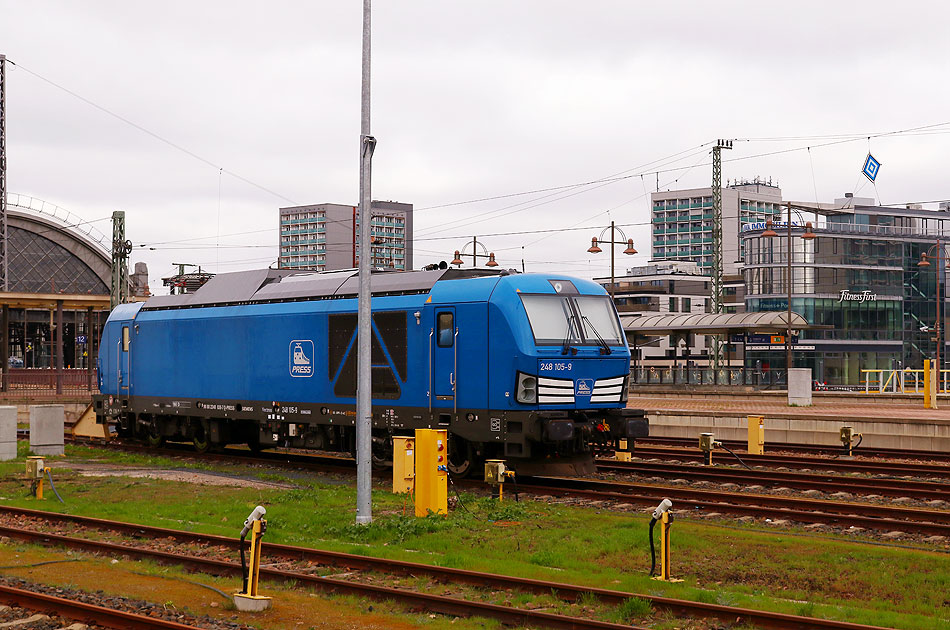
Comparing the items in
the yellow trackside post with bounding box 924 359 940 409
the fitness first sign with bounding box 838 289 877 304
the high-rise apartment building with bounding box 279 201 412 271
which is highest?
the high-rise apartment building with bounding box 279 201 412 271

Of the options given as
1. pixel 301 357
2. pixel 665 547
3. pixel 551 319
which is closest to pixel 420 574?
pixel 665 547

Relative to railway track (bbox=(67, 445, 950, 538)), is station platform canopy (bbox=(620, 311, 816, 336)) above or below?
above

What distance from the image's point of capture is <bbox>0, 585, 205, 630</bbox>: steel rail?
9.80 meters

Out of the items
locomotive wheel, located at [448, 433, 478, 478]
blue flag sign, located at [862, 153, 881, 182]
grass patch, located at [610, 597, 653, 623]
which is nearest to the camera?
grass patch, located at [610, 597, 653, 623]

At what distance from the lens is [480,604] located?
10.4 metres

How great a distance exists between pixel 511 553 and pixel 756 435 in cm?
1495

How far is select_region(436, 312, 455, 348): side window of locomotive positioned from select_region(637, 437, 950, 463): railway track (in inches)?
379

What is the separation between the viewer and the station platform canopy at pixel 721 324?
49.3m

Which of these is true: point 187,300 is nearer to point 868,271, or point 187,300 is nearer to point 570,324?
point 570,324

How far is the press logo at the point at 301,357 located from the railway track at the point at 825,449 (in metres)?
9.82

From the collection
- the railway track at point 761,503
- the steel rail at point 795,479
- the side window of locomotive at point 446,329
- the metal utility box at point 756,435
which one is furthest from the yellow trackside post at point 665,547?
the metal utility box at point 756,435

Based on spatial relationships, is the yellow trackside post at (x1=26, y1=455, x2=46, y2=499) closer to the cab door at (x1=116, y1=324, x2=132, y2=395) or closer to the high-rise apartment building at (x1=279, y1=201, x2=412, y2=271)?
the cab door at (x1=116, y1=324, x2=132, y2=395)

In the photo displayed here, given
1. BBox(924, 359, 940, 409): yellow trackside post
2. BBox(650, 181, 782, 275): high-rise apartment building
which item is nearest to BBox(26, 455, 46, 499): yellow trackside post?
BBox(924, 359, 940, 409): yellow trackside post

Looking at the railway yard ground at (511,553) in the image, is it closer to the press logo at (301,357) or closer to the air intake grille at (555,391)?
the air intake grille at (555,391)
